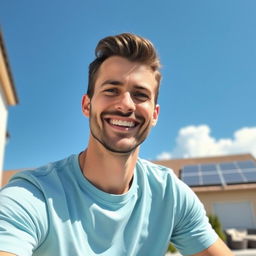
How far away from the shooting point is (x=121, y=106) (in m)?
1.94

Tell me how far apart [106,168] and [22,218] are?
67cm

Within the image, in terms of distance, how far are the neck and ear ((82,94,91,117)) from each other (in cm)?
33

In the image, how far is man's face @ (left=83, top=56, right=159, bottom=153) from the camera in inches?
76.0

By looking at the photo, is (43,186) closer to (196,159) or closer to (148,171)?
(148,171)

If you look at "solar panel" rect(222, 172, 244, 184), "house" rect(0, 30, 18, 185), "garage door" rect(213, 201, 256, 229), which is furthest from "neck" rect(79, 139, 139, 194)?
"garage door" rect(213, 201, 256, 229)

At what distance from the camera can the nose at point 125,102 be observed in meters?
1.93

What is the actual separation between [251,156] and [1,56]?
18.9 meters

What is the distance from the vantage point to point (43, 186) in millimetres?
1554

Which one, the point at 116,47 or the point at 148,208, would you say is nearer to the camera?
the point at 148,208

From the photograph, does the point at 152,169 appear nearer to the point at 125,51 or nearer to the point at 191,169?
the point at 125,51

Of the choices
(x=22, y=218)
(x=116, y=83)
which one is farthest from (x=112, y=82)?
(x=22, y=218)

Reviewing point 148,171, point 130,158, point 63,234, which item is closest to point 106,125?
point 130,158

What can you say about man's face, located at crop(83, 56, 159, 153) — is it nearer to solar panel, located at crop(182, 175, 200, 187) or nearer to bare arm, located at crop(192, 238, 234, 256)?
bare arm, located at crop(192, 238, 234, 256)

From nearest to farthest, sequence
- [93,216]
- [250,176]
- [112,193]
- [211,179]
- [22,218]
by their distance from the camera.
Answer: [22,218]
[93,216]
[112,193]
[250,176]
[211,179]
